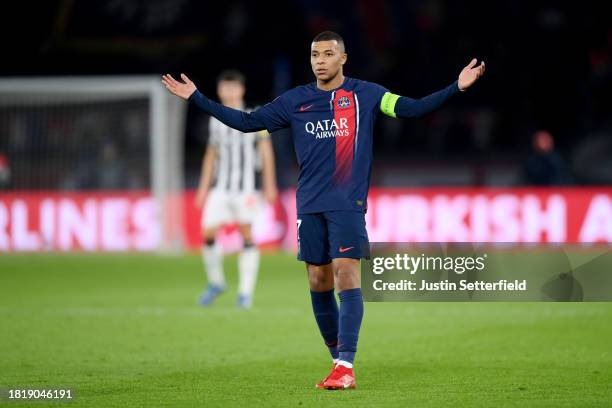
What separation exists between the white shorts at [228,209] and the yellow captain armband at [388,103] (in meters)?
5.37

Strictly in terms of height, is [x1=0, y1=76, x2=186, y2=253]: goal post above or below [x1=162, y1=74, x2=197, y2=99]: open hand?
above

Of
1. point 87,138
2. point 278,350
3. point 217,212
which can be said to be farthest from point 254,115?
point 87,138

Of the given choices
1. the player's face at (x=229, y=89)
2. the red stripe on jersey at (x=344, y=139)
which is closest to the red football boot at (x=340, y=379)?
the red stripe on jersey at (x=344, y=139)

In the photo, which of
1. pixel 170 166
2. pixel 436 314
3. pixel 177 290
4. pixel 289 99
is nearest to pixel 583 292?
pixel 289 99

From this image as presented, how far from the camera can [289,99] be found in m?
6.61

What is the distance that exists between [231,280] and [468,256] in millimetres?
8510

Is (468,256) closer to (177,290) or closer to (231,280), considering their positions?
(177,290)

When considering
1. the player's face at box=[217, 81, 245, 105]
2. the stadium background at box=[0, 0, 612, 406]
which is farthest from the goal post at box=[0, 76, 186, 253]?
the player's face at box=[217, 81, 245, 105]

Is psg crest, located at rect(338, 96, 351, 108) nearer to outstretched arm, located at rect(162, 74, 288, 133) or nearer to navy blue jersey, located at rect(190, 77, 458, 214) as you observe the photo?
navy blue jersey, located at rect(190, 77, 458, 214)

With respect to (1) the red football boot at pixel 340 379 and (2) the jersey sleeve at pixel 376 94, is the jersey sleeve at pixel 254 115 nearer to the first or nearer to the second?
(2) the jersey sleeve at pixel 376 94

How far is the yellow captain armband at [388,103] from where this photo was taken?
21.0 feet

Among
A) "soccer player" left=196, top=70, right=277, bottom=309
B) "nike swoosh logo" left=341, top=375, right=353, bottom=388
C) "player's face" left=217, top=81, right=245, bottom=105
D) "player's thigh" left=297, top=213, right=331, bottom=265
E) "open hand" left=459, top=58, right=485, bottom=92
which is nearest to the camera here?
"open hand" left=459, top=58, right=485, bottom=92

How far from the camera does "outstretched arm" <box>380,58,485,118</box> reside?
243 inches

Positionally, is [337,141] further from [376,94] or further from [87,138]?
[87,138]
